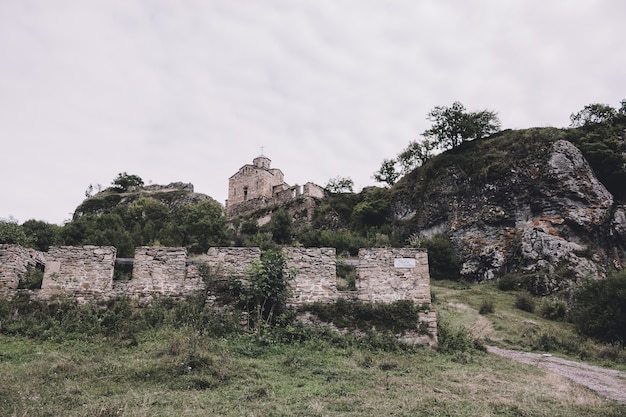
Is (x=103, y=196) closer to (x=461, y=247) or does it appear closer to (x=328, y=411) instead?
(x=461, y=247)

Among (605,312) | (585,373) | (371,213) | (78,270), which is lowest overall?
(585,373)

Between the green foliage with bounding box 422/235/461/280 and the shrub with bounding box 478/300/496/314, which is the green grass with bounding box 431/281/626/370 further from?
the green foliage with bounding box 422/235/461/280

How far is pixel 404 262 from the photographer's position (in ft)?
43.2

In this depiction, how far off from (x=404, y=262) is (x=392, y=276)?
1.77 ft

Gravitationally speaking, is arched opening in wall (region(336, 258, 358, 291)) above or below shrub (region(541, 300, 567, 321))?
Result: above

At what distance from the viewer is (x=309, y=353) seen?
11.0 metres

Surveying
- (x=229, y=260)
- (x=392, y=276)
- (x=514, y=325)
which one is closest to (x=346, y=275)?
(x=392, y=276)

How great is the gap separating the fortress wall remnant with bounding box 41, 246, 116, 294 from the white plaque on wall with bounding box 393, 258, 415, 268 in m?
7.78

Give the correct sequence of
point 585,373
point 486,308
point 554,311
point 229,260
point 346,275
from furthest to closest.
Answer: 1. point 486,308
2. point 554,311
3. point 346,275
4. point 229,260
5. point 585,373

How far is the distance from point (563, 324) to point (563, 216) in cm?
1241

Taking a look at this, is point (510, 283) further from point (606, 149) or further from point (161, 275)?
point (161, 275)

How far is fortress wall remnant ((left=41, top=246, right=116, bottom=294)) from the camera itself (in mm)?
12109

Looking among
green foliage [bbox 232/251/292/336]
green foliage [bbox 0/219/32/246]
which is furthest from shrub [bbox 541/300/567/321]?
green foliage [bbox 0/219/32/246]

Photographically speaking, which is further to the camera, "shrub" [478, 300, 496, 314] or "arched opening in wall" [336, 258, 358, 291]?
"shrub" [478, 300, 496, 314]
